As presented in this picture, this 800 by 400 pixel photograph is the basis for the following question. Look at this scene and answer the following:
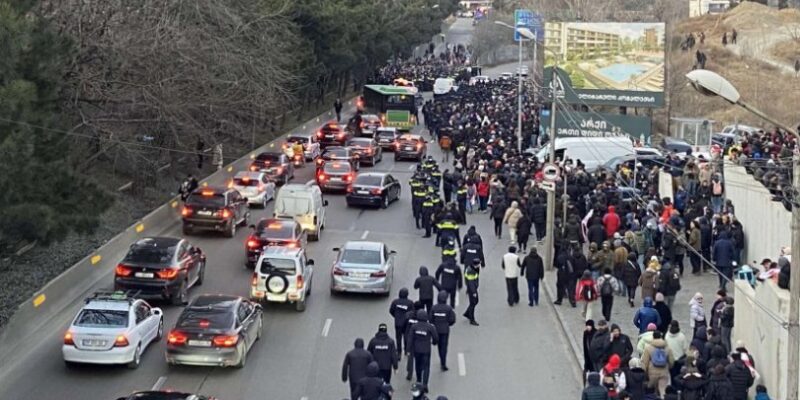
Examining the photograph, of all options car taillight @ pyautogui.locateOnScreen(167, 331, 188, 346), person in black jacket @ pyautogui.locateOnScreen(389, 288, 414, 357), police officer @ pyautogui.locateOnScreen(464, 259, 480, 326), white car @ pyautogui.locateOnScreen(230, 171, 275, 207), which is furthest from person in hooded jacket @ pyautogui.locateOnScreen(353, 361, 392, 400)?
white car @ pyautogui.locateOnScreen(230, 171, 275, 207)

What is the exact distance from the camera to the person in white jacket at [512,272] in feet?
81.9

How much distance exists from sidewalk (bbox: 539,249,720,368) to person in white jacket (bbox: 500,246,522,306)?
92 cm

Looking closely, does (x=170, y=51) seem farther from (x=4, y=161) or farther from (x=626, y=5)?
(x=626, y=5)

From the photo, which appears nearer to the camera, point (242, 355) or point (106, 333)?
point (106, 333)

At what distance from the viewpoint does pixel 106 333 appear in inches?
776

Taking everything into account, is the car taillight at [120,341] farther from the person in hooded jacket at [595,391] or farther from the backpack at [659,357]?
the backpack at [659,357]

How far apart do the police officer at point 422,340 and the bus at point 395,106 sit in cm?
4712

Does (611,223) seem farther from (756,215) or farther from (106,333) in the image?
(106,333)

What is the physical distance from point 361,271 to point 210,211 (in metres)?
8.43

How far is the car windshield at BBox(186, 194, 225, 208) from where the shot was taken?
32.7 m

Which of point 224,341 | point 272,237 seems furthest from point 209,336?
point 272,237

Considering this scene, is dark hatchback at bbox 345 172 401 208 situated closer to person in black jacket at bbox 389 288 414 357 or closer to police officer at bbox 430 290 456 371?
person in black jacket at bbox 389 288 414 357

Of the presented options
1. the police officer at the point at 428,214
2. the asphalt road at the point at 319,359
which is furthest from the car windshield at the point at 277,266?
the police officer at the point at 428,214

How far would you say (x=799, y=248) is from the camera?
1298 centimetres
